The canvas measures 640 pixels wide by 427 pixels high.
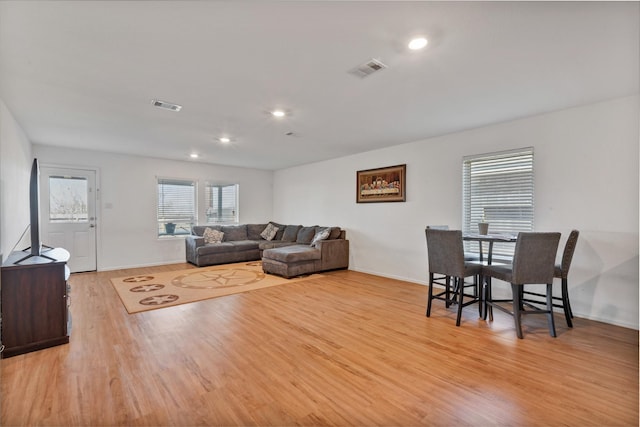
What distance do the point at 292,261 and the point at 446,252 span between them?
2795mm

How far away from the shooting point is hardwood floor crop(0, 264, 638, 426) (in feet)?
5.60

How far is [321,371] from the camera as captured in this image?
2176mm

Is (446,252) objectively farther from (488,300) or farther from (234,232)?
(234,232)

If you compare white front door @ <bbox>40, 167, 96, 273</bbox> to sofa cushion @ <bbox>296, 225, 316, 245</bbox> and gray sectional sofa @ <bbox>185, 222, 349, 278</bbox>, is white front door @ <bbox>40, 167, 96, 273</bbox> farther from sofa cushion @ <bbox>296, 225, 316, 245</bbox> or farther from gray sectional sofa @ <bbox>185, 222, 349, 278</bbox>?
sofa cushion @ <bbox>296, 225, 316, 245</bbox>

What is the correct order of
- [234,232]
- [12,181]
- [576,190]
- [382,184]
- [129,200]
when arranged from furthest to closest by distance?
[234,232] < [129,200] < [382,184] < [12,181] < [576,190]

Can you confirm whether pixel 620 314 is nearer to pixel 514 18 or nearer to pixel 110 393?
pixel 514 18

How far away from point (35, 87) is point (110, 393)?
292cm

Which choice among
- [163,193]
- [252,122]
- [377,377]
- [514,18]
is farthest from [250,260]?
[514,18]

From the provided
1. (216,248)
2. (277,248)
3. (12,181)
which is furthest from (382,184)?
(12,181)

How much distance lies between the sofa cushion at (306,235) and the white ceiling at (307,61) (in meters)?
3.00

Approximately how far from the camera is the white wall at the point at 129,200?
5684 mm

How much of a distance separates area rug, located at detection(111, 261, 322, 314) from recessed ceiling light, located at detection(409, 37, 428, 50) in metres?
3.77

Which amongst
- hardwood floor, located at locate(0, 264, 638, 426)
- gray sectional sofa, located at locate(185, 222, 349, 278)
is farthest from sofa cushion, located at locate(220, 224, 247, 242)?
hardwood floor, located at locate(0, 264, 638, 426)

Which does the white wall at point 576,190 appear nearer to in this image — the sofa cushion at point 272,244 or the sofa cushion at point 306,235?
the sofa cushion at point 306,235
